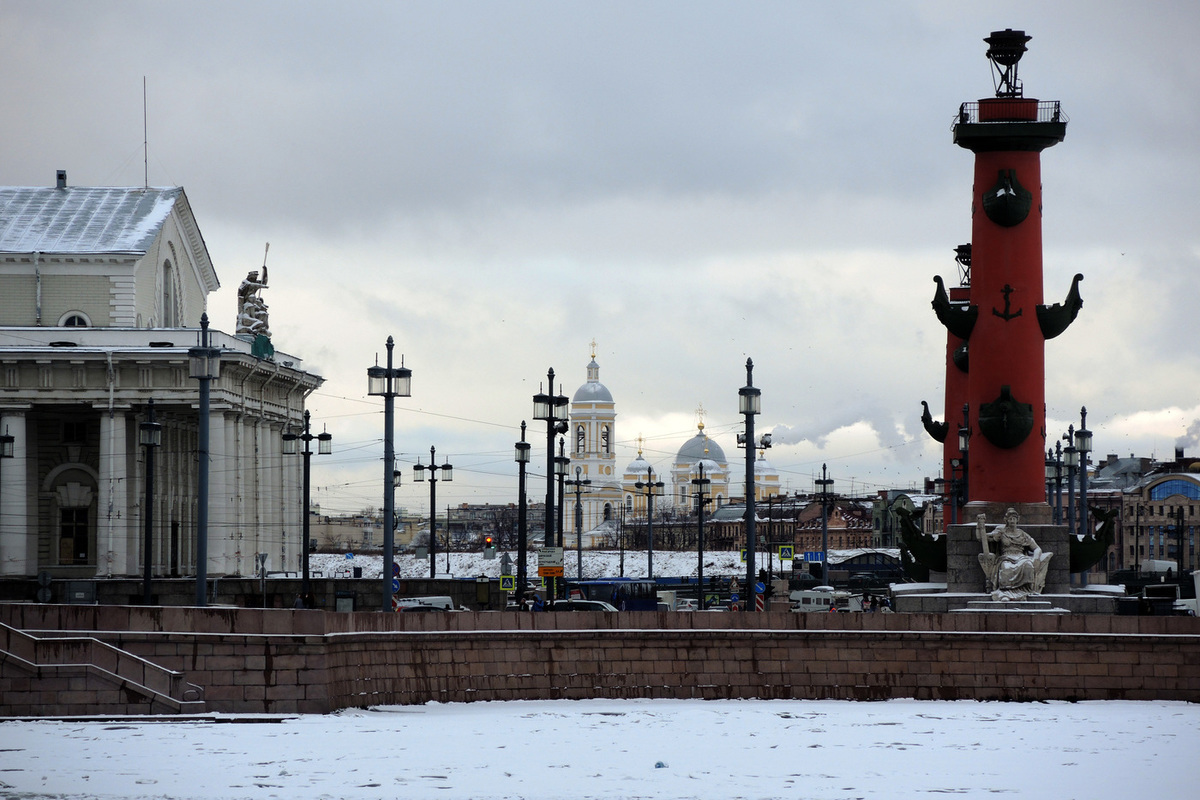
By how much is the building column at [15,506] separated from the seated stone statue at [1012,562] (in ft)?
123

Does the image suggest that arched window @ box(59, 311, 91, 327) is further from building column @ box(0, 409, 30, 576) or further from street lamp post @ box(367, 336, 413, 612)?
street lamp post @ box(367, 336, 413, 612)

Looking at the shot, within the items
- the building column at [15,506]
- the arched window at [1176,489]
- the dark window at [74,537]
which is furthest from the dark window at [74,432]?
the arched window at [1176,489]

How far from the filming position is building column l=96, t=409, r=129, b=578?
61.2 metres

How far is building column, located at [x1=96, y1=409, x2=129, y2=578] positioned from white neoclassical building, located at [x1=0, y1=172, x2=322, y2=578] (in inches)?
2.1

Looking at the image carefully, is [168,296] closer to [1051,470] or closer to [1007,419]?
[1007,419]

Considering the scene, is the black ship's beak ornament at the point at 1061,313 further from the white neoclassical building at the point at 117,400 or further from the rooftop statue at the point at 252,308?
the rooftop statue at the point at 252,308

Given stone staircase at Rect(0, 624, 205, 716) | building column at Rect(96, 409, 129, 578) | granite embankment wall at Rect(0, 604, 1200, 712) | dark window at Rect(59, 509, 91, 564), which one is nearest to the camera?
stone staircase at Rect(0, 624, 205, 716)

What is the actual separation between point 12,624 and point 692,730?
33.5 ft

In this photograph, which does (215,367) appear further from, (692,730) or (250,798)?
(250,798)

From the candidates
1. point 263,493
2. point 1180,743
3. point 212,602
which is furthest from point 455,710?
point 263,493

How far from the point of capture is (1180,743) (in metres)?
24.6

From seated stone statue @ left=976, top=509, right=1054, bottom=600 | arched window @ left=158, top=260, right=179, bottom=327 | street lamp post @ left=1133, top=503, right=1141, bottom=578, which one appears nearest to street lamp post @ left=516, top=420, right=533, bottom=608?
seated stone statue @ left=976, top=509, right=1054, bottom=600

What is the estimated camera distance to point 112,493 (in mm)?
61656

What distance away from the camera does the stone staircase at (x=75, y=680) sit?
979 inches
